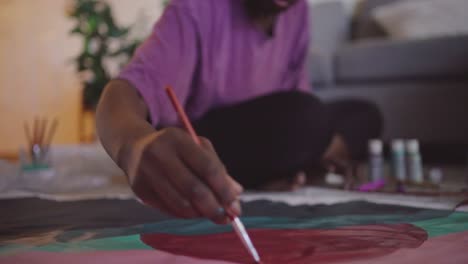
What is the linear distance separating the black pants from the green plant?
1.02m

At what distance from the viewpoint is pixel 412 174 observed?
Answer: 1.18 meters

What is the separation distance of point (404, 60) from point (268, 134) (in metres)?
0.97

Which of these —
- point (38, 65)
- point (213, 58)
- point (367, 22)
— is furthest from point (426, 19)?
point (38, 65)

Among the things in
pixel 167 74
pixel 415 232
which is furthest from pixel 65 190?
pixel 415 232

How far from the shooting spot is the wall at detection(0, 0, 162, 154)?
308 centimetres

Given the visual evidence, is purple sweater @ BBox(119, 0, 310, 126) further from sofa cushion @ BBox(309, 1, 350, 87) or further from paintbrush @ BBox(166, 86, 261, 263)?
sofa cushion @ BBox(309, 1, 350, 87)

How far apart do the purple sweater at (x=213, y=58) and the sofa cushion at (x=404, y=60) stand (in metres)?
0.68

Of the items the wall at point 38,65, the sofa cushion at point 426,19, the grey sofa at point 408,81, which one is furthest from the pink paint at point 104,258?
the wall at point 38,65

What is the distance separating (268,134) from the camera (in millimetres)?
969

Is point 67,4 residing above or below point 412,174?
above

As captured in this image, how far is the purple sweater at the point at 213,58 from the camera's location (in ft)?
2.25

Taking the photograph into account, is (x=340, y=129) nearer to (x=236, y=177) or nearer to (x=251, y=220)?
(x=236, y=177)

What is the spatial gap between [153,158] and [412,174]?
0.96 meters

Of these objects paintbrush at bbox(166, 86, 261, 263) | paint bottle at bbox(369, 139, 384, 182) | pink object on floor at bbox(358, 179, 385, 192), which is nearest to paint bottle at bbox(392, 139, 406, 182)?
paint bottle at bbox(369, 139, 384, 182)
